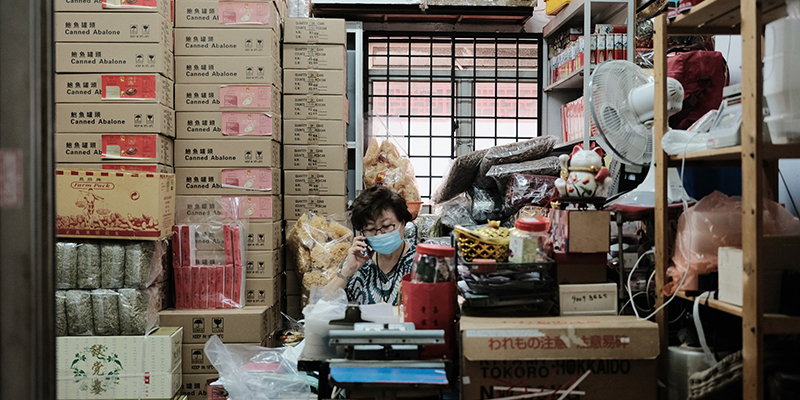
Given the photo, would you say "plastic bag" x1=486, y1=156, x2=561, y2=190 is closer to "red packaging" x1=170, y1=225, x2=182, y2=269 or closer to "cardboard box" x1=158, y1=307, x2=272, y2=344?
"cardboard box" x1=158, y1=307, x2=272, y2=344

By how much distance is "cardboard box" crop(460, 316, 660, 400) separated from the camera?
125 cm

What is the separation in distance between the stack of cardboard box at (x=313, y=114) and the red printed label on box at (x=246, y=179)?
0.27 m

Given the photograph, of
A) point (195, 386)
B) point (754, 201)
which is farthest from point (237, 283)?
point (754, 201)

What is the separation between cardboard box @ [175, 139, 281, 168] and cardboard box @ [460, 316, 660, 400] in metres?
1.94

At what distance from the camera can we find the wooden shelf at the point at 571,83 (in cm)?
324

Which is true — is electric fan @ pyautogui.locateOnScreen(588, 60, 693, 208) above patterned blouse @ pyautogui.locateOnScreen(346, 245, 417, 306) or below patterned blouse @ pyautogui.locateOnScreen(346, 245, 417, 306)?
above

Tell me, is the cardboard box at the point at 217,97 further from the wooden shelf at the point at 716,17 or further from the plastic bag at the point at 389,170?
the wooden shelf at the point at 716,17

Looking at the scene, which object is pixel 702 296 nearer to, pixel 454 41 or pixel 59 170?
pixel 59 170

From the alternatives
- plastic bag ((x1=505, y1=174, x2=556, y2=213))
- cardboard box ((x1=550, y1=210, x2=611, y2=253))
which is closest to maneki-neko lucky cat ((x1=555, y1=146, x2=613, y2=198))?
cardboard box ((x1=550, y1=210, x2=611, y2=253))

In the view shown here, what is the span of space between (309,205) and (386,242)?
1122 millimetres

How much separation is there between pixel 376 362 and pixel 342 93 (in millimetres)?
2248

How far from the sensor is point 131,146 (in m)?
2.65

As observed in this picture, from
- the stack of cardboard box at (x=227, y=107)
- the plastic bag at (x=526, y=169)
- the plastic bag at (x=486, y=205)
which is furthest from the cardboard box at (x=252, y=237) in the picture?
the plastic bag at (x=526, y=169)

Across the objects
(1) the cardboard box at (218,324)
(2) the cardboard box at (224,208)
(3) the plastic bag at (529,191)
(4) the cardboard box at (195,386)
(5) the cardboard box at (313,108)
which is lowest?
(4) the cardboard box at (195,386)
